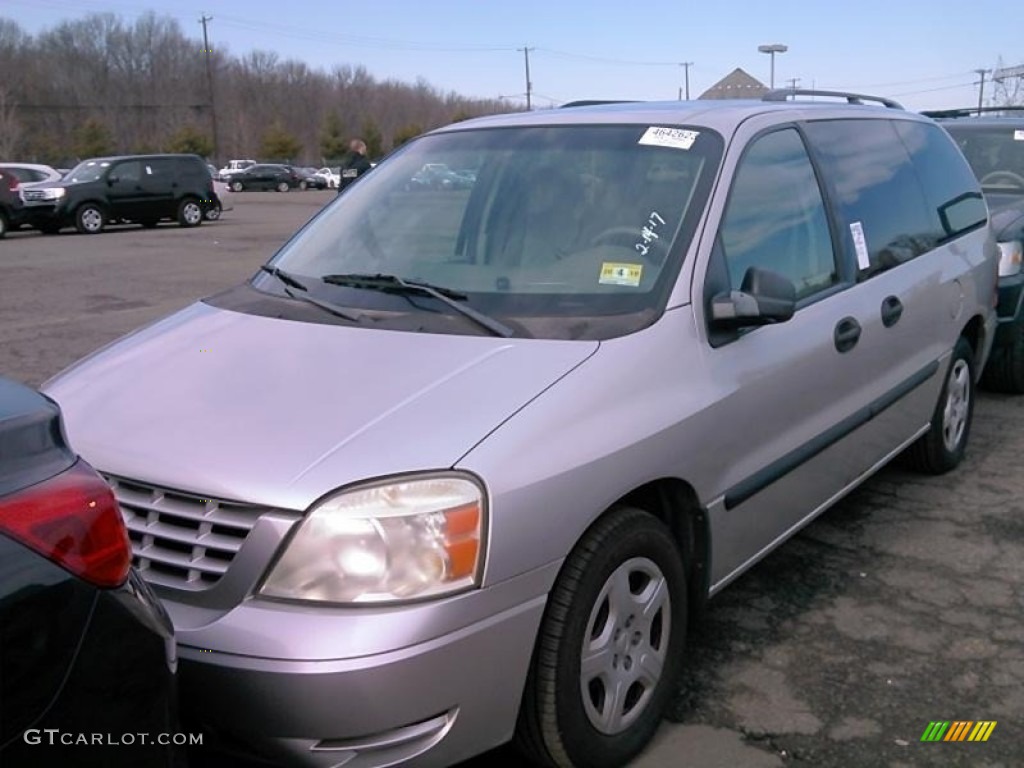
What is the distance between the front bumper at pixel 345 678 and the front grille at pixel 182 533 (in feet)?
0.30

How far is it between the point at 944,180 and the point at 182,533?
4127 mm

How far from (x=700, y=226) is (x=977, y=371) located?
9.44 feet

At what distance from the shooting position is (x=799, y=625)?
3.66 m

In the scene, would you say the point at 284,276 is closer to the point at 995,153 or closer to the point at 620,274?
the point at 620,274

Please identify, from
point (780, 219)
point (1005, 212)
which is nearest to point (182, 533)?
point (780, 219)

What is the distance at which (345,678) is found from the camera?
2.17 m

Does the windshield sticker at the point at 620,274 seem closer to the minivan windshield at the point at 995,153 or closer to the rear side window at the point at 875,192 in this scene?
the rear side window at the point at 875,192

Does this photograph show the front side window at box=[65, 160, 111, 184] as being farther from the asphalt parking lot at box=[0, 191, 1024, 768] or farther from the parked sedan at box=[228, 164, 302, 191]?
the parked sedan at box=[228, 164, 302, 191]

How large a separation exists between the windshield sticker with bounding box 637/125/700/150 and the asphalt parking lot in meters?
1.64

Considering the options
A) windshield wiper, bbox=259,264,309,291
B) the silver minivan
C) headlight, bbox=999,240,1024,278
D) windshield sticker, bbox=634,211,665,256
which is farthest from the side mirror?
headlight, bbox=999,240,1024,278

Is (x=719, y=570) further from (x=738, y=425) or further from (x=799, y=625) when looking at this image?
(x=799, y=625)

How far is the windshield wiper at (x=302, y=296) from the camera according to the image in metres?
3.15

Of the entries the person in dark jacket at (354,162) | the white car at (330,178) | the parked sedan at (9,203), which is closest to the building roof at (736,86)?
the person in dark jacket at (354,162)

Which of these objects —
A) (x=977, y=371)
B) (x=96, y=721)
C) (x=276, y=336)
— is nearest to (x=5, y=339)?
(x=276, y=336)
